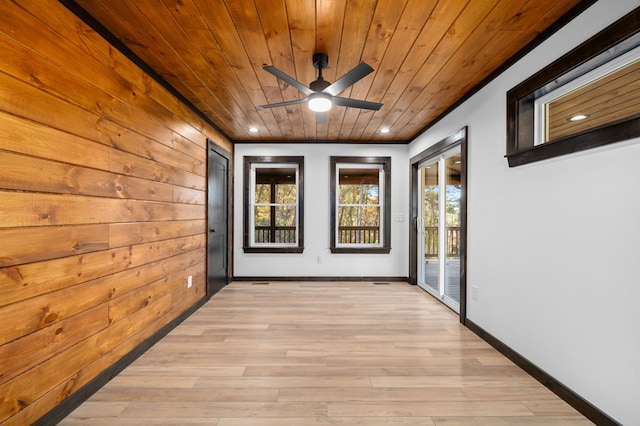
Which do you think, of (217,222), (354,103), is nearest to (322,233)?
(217,222)

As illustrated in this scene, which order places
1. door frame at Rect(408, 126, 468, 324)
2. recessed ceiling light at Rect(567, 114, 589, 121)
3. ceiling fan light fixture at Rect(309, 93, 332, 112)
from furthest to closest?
door frame at Rect(408, 126, 468, 324) < ceiling fan light fixture at Rect(309, 93, 332, 112) < recessed ceiling light at Rect(567, 114, 589, 121)

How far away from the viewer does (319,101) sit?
94.0 inches

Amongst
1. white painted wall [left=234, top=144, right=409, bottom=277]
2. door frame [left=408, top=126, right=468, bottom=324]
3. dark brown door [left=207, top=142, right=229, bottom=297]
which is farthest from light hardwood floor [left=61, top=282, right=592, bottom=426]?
white painted wall [left=234, top=144, right=409, bottom=277]

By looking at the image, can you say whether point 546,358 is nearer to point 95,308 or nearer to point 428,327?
point 428,327

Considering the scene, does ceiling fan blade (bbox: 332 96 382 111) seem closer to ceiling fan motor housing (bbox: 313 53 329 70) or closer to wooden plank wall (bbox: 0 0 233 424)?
ceiling fan motor housing (bbox: 313 53 329 70)

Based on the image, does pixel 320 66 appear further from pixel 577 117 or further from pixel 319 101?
pixel 577 117

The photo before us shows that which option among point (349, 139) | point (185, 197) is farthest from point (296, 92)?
point (349, 139)

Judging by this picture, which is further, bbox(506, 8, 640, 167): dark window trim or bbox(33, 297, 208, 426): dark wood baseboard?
bbox(33, 297, 208, 426): dark wood baseboard

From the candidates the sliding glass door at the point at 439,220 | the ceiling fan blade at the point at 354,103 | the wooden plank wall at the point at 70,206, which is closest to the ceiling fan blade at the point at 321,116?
the ceiling fan blade at the point at 354,103

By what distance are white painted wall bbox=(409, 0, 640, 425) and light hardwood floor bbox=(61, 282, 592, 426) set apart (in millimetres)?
302

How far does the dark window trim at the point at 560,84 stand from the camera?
1.50 meters

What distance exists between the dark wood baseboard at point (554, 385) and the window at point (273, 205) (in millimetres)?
3146

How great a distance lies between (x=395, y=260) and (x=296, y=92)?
3323mm

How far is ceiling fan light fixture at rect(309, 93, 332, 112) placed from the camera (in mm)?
2328
